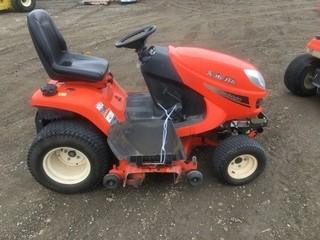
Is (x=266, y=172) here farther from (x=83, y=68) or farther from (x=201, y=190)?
(x=83, y=68)

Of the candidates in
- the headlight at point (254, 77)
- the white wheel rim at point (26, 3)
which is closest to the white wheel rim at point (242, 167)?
the headlight at point (254, 77)

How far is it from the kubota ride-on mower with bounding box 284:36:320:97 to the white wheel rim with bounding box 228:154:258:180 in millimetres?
1646

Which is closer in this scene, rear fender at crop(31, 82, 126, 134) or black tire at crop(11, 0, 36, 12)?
rear fender at crop(31, 82, 126, 134)

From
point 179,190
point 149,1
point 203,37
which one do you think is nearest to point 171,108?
point 179,190

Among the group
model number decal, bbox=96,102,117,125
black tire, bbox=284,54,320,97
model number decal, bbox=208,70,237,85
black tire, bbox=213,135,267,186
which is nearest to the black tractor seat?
model number decal, bbox=96,102,117,125

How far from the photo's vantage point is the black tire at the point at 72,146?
114 inches

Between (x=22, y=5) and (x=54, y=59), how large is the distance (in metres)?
6.96

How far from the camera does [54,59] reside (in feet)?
9.96

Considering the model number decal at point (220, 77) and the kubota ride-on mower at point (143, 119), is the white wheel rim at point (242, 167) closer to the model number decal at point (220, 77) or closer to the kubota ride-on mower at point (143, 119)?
the kubota ride-on mower at point (143, 119)

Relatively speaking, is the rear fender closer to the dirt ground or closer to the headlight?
the dirt ground

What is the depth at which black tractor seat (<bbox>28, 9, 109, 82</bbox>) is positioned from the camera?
2949 millimetres

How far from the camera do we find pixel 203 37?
6949 mm

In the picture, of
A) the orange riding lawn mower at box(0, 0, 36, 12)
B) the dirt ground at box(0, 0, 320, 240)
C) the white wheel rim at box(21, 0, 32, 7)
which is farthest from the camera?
the white wheel rim at box(21, 0, 32, 7)

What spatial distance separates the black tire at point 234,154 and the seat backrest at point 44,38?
1.27m
